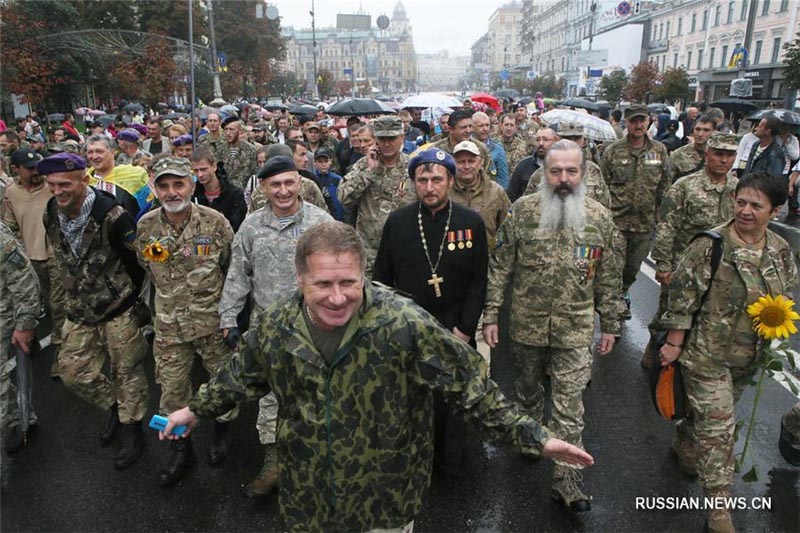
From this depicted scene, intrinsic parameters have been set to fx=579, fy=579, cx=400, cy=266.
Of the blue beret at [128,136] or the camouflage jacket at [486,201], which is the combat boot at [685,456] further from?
the blue beret at [128,136]

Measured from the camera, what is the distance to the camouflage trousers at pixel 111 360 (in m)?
4.18

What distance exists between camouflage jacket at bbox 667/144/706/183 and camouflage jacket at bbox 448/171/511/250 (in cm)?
270

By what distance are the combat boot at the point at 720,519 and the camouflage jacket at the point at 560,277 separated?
1.10 meters

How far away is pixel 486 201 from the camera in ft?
Result: 15.9

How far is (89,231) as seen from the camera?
409cm

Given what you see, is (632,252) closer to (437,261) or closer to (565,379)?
(565,379)

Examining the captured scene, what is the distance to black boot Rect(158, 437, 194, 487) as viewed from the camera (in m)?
3.95

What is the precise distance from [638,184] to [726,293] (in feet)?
10.8

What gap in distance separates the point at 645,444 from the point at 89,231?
14.3ft

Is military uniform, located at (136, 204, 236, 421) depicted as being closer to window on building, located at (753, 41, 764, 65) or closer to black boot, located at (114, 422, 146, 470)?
black boot, located at (114, 422, 146, 470)

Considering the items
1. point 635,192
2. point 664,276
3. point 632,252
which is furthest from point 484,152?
point 664,276

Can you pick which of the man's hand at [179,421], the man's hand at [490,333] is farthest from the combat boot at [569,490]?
the man's hand at [179,421]

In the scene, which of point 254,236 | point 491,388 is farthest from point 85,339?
point 491,388

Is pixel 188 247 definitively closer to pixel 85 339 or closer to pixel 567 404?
pixel 85 339
